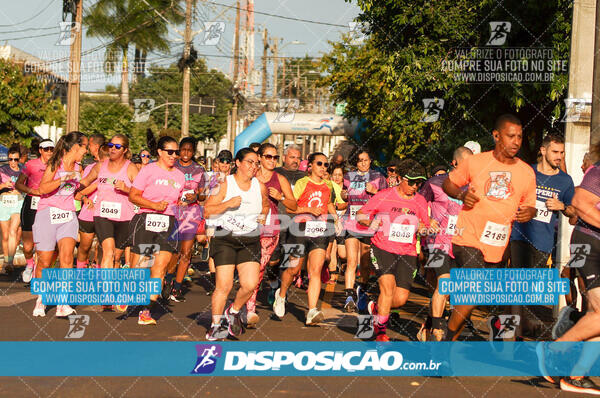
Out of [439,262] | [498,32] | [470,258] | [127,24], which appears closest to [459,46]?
[498,32]

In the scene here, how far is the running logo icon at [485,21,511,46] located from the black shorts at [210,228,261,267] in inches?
321

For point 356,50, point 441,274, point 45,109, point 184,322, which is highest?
point 356,50

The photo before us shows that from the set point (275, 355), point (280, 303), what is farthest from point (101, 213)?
point (275, 355)

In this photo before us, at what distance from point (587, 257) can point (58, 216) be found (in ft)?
19.0

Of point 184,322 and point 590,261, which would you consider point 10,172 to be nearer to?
point 184,322

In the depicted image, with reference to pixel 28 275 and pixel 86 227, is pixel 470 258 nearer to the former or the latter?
pixel 86 227

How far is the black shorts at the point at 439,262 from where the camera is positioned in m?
8.94

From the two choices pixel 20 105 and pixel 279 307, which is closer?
pixel 279 307

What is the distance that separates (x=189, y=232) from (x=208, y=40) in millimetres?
14664

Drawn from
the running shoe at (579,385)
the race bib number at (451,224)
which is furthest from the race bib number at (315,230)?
the running shoe at (579,385)

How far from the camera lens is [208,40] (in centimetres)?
2497

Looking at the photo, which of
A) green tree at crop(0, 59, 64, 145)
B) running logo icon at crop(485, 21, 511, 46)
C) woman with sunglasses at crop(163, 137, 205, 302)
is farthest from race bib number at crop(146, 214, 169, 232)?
green tree at crop(0, 59, 64, 145)

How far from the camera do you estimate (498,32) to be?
15086mm

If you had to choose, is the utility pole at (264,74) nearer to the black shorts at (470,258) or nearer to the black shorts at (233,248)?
the black shorts at (233,248)
